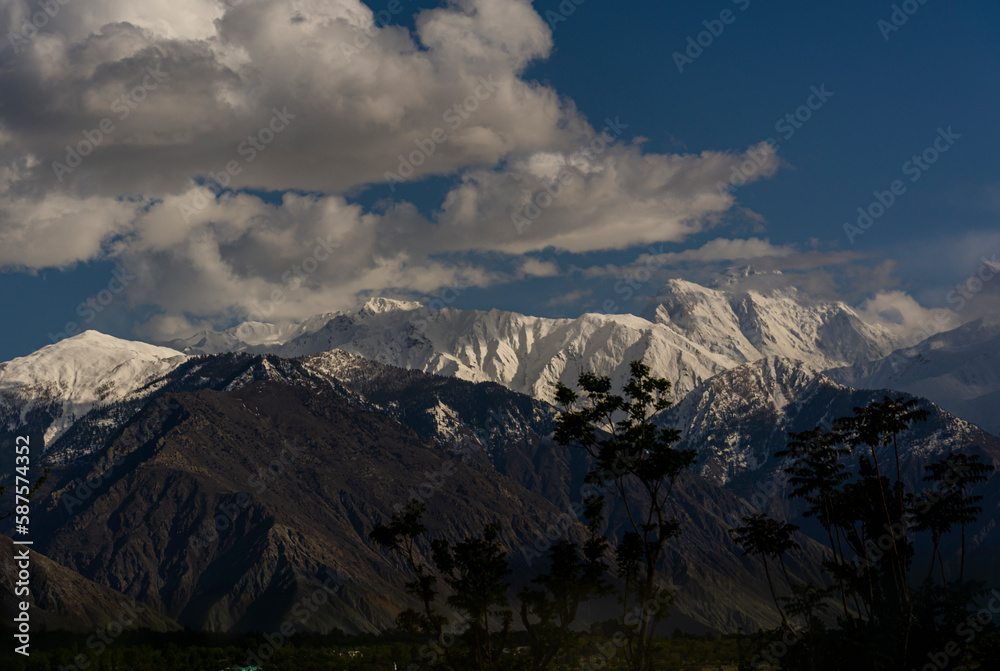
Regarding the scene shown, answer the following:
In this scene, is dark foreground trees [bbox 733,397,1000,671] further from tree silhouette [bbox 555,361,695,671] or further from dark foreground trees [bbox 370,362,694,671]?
dark foreground trees [bbox 370,362,694,671]

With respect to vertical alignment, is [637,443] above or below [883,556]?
above

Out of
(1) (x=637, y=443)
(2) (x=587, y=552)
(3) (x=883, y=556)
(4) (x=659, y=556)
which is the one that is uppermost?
(1) (x=637, y=443)

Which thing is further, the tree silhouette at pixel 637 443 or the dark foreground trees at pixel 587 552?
the dark foreground trees at pixel 587 552

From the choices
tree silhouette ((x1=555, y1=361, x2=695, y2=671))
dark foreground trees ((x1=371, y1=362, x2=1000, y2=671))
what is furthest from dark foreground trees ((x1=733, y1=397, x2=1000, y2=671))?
tree silhouette ((x1=555, y1=361, x2=695, y2=671))

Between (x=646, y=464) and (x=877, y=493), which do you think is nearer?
(x=646, y=464)

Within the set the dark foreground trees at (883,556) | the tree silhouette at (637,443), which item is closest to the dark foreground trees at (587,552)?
the tree silhouette at (637,443)

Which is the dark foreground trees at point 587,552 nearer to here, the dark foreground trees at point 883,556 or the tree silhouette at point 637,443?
the tree silhouette at point 637,443

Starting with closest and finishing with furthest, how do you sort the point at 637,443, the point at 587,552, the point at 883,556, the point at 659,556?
the point at 637,443 < the point at 659,556 < the point at 587,552 < the point at 883,556

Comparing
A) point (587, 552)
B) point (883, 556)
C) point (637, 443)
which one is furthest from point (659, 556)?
point (883, 556)

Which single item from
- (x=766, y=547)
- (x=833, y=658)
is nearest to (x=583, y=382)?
(x=766, y=547)

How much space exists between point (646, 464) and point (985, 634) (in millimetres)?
38186

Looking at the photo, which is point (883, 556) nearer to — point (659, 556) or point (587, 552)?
point (587, 552)

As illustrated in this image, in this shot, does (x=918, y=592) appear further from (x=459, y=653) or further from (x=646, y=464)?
(x=459, y=653)

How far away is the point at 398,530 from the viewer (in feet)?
305
